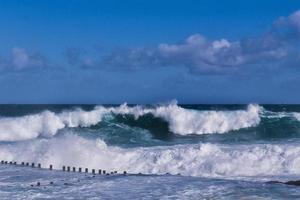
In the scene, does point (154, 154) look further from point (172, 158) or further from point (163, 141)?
point (163, 141)

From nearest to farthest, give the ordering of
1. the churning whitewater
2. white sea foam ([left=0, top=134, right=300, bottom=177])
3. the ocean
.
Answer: the ocean, white sea foam ([left=0, top=134, right=300, bottom=177]), the churning whitewater

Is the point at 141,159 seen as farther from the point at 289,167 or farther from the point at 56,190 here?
the point at 56,190

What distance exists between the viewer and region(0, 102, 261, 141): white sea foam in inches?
1874

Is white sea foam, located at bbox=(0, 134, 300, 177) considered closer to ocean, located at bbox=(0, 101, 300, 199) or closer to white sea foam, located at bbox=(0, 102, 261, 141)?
ocean, located at bbox=(0, 101, 300, 199)

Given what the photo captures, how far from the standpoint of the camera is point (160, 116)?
54.7 metres

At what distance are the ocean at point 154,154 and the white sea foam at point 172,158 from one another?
5cm

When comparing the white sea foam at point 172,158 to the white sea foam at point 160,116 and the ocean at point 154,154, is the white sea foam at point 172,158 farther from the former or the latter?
the white sea foam at point 160,116

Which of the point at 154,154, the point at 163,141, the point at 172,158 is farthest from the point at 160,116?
the point at 172,158

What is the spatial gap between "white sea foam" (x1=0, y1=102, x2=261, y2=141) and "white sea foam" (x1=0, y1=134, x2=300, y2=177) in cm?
1510

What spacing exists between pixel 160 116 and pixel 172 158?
82.0 ft

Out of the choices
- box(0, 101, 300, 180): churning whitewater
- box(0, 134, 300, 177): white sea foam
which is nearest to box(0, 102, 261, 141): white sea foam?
box(0, 101, 300, 180): churning whitewater

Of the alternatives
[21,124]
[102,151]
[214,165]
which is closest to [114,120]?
[21,124]

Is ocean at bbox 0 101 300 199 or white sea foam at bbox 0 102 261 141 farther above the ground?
white sea foam at bbox 0 102 261 141

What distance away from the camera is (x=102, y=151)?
3109 cm
